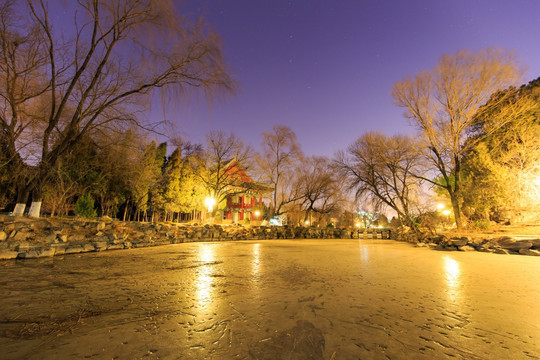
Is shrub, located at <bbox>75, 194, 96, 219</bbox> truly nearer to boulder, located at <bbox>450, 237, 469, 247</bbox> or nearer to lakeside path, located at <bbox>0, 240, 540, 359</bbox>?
lakeside path, located at <bbox>0, 240, 540, 359</bbox>

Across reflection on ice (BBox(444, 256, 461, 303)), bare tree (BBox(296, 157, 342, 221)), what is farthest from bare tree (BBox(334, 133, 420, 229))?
reflection on ice (BBox(444, 256, 461, 303))

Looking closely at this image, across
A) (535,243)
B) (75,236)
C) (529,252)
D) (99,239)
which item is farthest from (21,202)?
(535,243)

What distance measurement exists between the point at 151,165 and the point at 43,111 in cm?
1017

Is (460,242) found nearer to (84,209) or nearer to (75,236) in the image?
(75,236)

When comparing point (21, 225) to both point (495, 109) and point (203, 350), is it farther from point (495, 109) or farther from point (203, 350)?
point (495, 109)

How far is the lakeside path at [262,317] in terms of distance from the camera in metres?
1.73

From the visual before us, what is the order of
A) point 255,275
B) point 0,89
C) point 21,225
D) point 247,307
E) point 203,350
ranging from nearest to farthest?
point 203,350 → point 247,307 → point 255,275 → point 21,225 → point 0,89

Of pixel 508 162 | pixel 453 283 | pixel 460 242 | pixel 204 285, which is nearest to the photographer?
pixel 204 285

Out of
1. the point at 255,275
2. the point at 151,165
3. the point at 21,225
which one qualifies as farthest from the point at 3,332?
the point at 151,165

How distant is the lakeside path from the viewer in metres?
1.73

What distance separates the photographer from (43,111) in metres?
9.50

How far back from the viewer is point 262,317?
2.37 metres

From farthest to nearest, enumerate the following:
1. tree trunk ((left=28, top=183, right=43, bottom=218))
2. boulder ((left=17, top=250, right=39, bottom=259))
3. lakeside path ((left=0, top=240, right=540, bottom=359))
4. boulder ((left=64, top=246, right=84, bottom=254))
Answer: tree trunk ((left=28, top=183, right=43, bottom=218)), boulder ((left=64, top=246, right=84, bottom=254)), boulder ((left=17, top=250, right=39, bottom=259)), lakeside path ((left=0, top=240, right=540, bottom=359))

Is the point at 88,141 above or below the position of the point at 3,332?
above
